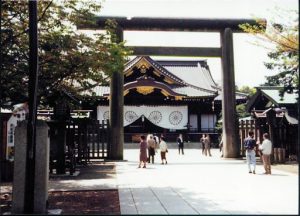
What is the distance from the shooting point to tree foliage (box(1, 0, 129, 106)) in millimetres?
8133

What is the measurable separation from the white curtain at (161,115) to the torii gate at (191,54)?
55.0ft

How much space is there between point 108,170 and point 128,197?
5677mm

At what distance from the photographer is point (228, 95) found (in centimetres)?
1783

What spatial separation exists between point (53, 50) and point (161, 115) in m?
26.3

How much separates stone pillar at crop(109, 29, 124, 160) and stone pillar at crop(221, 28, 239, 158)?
5.15m

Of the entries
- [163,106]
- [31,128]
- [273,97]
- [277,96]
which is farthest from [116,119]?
[163,106]

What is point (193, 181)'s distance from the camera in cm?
1037

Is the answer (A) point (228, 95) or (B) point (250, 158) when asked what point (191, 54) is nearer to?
(A) point (228, 95)

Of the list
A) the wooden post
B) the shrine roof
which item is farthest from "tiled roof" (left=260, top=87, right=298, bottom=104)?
the wooden post

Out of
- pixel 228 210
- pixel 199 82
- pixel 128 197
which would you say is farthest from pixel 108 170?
pixel 199 82

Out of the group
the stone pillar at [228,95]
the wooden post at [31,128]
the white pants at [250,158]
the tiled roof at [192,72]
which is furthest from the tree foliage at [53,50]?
the tiled roof at [192,72]

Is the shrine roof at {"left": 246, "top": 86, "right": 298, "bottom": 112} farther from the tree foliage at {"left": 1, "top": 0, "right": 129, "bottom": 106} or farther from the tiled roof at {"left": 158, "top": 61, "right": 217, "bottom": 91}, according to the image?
the tiled roof at {"left": 158, "top": 61, "right": 217, "bottom": 91}

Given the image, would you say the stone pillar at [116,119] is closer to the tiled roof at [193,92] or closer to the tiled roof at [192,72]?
the tiled roof at [193,92]

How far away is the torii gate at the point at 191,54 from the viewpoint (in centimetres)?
1697
